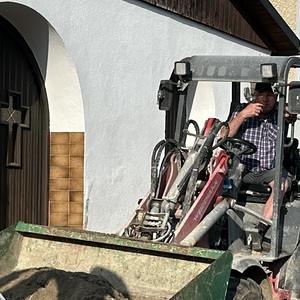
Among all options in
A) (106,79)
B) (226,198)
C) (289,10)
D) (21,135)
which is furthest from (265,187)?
(289,10)

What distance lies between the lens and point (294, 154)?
7477 mm

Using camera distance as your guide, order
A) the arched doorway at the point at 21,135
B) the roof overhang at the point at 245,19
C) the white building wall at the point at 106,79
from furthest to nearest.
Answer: the roof overhang at the point at 245,19 → the white building wall at the point at 106,79 → the arched doorway at the point at 21,135

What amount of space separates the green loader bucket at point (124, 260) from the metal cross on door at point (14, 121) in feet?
7.89

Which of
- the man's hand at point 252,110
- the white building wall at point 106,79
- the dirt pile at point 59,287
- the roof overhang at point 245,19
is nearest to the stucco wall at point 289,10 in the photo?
the roof overhang at point 245,19

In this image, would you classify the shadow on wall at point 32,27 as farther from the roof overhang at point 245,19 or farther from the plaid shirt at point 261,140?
the plaid shirt at point 261,140

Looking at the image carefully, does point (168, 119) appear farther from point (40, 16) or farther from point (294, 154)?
point (294, 154)

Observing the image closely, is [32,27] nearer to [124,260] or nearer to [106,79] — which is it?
[106,79]

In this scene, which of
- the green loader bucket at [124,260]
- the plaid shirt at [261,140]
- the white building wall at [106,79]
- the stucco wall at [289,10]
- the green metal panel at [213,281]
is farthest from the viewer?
the stucco wall at [289,10]

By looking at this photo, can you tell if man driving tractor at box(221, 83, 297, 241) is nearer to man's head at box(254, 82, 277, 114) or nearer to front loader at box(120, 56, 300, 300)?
man's head at box(254, 82, 277, 114)

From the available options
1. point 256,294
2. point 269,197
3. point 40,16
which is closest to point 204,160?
point 269,197

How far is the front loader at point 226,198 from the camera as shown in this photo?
244 inches

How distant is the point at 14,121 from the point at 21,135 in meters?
0.19

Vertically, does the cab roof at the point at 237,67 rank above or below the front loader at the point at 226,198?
above

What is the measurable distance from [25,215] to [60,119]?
1.14 metres
